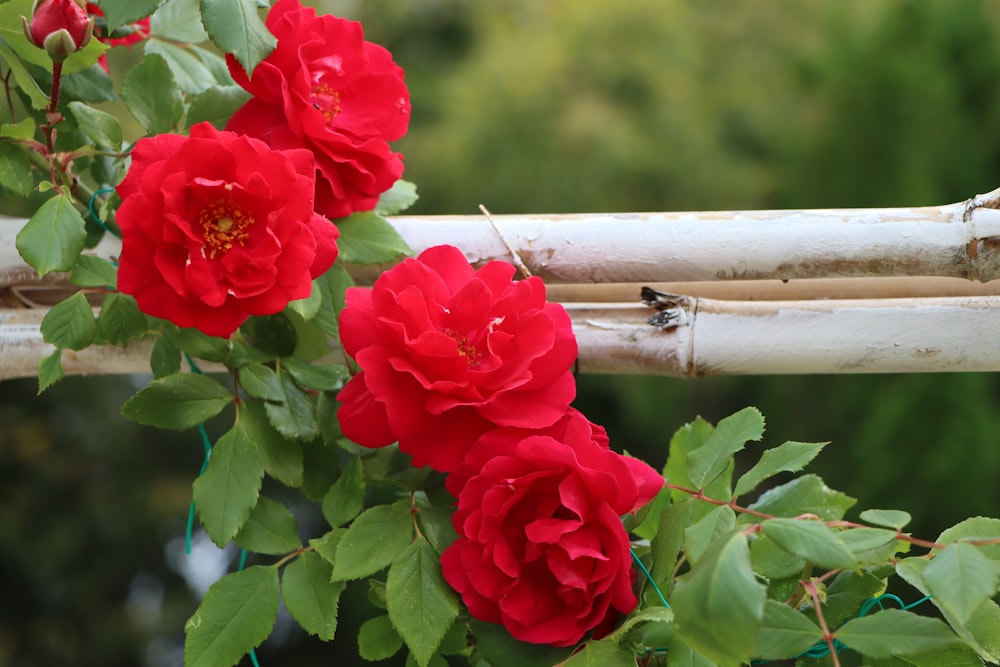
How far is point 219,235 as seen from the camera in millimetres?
368

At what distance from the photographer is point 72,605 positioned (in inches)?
87.6

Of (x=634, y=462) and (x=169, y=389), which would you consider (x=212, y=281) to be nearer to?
(x=169, y=389)

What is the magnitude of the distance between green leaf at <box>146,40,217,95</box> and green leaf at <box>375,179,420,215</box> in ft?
0.36

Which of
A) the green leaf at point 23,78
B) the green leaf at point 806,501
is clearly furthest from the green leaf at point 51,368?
the green leaf at point 806,501

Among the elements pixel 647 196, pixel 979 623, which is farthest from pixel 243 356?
pixel 647 196

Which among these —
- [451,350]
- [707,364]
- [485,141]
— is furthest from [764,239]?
[485,141]

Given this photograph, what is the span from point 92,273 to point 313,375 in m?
0.11

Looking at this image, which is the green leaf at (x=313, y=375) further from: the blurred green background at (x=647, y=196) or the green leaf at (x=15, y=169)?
the blurred green background at (x=647, y=196)

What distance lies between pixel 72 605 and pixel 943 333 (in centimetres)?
225

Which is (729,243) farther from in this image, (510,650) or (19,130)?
(19,130)

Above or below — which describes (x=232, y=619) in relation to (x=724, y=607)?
below

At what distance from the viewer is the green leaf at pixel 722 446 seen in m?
0.39

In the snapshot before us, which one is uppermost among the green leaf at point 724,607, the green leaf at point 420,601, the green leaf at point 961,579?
the green leaf at point 961,579

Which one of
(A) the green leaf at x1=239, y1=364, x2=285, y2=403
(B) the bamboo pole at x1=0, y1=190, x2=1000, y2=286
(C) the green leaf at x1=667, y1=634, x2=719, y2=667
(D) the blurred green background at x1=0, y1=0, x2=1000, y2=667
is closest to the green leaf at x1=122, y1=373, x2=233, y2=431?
(A) the green leaf at x1=239, y1=364, x2=285, y2=403
